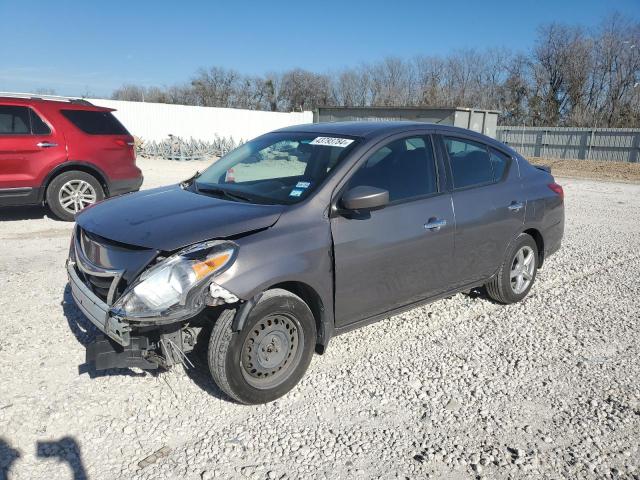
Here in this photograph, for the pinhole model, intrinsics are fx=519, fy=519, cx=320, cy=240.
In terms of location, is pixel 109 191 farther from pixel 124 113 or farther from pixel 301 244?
pixel 124 113

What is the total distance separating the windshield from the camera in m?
3.65

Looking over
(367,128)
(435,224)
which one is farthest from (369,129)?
(435,224)

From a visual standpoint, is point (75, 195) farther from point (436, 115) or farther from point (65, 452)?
point (436, 115)

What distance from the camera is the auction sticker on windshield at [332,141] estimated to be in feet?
12.6

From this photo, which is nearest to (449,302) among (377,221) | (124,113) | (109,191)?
(377,221)

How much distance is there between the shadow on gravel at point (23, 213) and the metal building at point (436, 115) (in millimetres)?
13224

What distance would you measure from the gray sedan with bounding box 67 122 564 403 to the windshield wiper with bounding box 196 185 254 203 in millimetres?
10

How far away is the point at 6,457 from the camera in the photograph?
2.73 meters

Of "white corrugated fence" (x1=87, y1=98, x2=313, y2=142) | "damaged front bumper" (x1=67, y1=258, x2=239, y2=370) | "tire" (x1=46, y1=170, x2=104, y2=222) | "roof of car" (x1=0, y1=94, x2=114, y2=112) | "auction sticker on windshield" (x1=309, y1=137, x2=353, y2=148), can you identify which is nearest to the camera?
"damaged front bumper" (x1=67, y1=258, x2=239, y2=370)

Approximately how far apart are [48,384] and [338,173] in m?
2.40

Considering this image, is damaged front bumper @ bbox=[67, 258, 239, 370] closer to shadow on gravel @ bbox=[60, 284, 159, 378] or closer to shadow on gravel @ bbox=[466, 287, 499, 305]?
shadow on gravel @ bbox=[60, 284, 159, 378]

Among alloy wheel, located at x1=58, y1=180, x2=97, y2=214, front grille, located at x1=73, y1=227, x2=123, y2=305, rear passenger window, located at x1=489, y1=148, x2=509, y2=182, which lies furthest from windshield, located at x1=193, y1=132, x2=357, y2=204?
alloy wheel, located at x1=58, y1=180, x2=97, y2=214

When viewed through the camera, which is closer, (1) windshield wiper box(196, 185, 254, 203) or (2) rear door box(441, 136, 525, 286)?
(1) windshield wiper box(196, 185, 254, 203)

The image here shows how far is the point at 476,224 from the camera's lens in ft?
14.3
